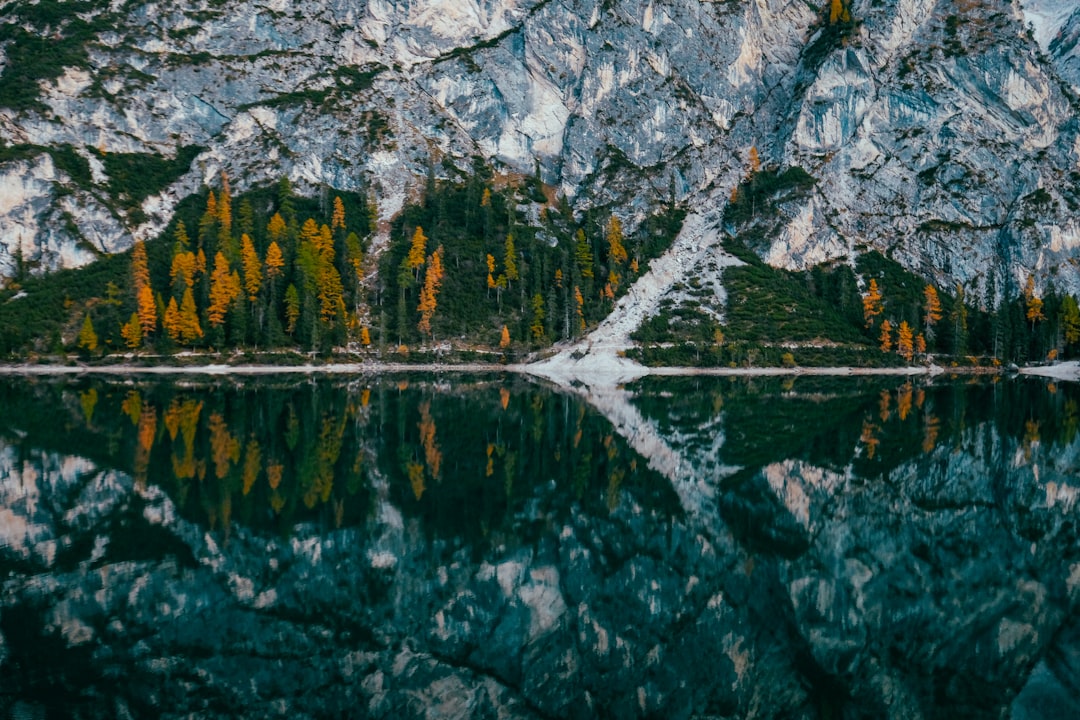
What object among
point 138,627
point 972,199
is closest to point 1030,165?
point 972,199

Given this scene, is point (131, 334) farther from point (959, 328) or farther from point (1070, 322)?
point (1070, 322)

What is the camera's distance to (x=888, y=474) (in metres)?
29.5

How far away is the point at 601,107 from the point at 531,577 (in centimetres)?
14823

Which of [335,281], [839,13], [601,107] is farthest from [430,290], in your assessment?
[839,13]

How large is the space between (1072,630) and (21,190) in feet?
417

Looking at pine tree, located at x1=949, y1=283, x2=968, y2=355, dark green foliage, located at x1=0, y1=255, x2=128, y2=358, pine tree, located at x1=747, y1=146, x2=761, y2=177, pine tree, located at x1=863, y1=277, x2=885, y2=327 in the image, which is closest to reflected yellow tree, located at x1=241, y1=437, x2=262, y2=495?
dark green foliage, located at x1=0, y1=255, x2=128, y2=358

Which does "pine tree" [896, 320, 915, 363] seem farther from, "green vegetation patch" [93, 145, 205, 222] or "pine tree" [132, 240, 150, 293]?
"green vegetation patch" [93, 145, 205, 222]

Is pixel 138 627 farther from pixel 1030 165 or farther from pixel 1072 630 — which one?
pixel 1030 165

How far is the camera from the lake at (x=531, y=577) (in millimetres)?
13234

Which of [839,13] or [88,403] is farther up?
[839,13]

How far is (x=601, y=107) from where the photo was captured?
6097 inches

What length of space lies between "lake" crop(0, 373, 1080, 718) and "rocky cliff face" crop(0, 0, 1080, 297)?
9968 centimetres

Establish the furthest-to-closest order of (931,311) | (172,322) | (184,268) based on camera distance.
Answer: (931,311) → (184,268) → (172,322)

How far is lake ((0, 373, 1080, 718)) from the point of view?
521 inches
